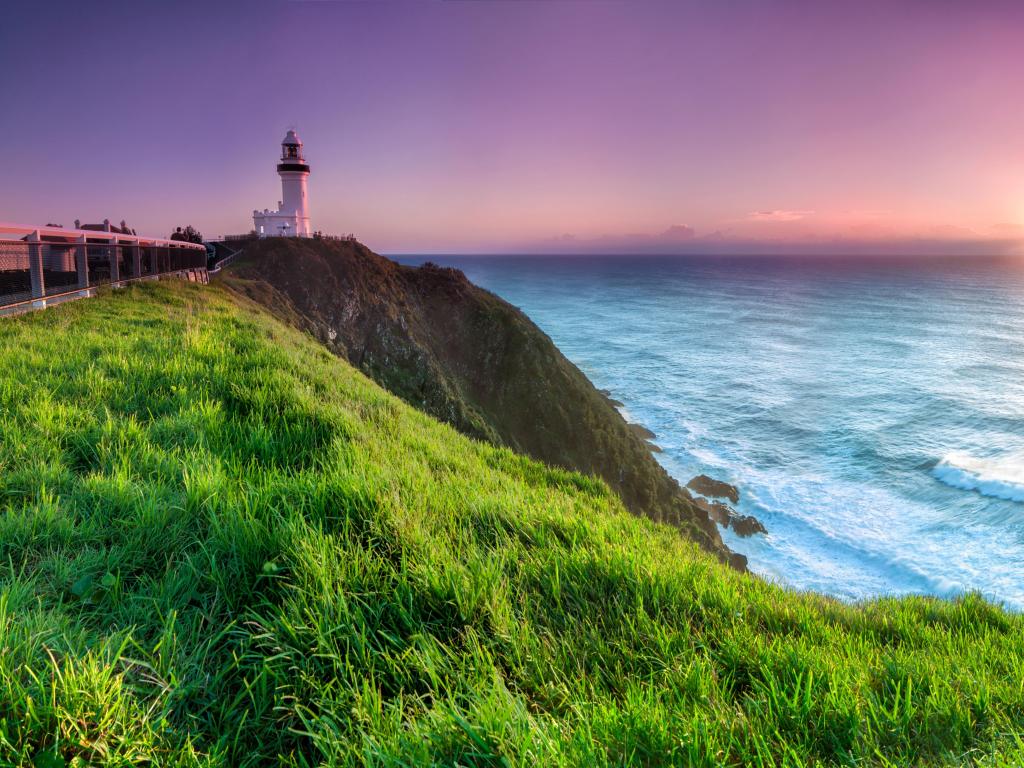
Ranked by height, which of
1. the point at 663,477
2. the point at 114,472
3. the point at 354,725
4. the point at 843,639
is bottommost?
the point at 663,477

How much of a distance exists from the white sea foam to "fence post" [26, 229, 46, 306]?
4353 centimetres

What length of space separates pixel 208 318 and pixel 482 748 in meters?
12.4

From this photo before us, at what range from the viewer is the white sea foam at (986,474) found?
29.0 m

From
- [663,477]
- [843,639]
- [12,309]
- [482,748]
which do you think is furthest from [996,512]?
[12,309]

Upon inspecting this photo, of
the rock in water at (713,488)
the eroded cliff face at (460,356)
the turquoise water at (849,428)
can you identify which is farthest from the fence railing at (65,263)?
the rock in water at (713,488)

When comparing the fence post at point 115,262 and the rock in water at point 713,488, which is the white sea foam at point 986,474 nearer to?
the rock in water at point 713,488

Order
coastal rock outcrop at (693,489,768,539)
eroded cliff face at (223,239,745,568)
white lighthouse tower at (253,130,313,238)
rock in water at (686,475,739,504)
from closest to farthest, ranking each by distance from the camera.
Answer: coastal rock outcrop at (693,489,768,539) < rock in water at (686,475,739,504) < eroded cliff face at (223,239,745,568) < white lighthouse tower at (253,130,313,238)

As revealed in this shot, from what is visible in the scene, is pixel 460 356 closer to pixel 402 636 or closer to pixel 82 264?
pixel 82 264

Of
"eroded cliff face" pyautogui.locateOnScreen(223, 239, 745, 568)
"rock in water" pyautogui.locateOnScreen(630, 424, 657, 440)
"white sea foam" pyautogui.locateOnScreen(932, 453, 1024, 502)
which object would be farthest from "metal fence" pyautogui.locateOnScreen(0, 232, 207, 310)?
"white sea foam" pyautogui.locateOnScreen(932, 453, 1024, 502)

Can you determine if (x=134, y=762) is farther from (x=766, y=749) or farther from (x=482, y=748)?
(x=766, y=749)

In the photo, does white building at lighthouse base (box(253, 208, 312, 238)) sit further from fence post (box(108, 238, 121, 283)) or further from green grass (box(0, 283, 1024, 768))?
green grass (box(0, 283, 1024, 768))

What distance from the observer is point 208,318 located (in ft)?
37.8

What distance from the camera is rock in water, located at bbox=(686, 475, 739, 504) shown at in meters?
33.1

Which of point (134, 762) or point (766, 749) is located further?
point (766, 749)
